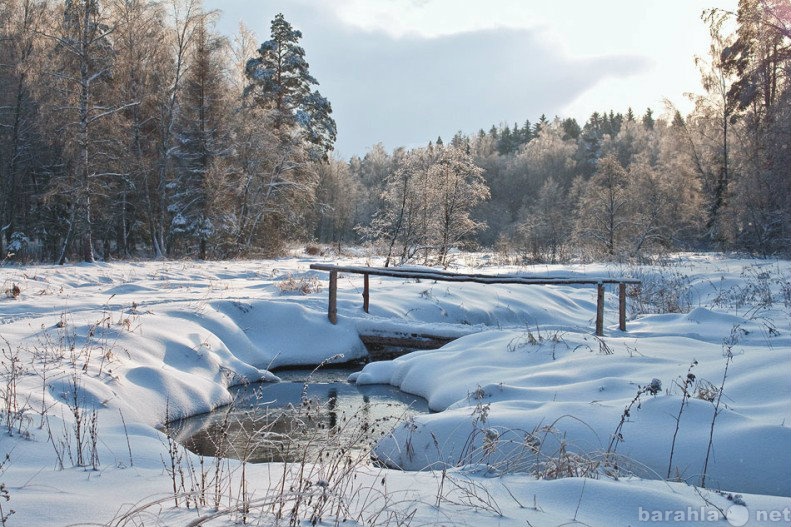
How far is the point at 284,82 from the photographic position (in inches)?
1228

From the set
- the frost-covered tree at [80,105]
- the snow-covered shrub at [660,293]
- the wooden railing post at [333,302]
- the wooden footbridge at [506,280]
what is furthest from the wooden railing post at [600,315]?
the frost-covered tree at [80,105]

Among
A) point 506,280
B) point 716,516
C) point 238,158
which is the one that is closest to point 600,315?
point 506,280

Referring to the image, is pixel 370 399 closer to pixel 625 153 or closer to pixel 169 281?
pixel 169 281

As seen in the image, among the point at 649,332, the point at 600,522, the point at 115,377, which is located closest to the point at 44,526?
the point at 600,522

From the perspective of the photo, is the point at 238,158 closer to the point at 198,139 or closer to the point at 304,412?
Answer: the point at 198,139

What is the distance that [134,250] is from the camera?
2938cm

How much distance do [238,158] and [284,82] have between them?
21.2ft

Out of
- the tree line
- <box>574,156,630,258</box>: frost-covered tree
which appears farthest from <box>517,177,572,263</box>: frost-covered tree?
<box>574,156,630,258</box>: frost-covered tree

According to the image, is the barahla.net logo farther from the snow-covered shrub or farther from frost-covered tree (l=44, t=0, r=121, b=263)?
frost-covered tree (l=44, t=0, r=121, b=263)

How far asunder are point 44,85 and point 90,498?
21398mm

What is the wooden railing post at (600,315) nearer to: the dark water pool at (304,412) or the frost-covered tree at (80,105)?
the dark water pool at (304,412)

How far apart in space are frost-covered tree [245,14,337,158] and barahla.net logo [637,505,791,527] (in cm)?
2809

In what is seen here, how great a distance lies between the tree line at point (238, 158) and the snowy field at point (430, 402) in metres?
8.50

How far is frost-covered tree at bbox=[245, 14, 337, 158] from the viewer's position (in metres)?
30.1
